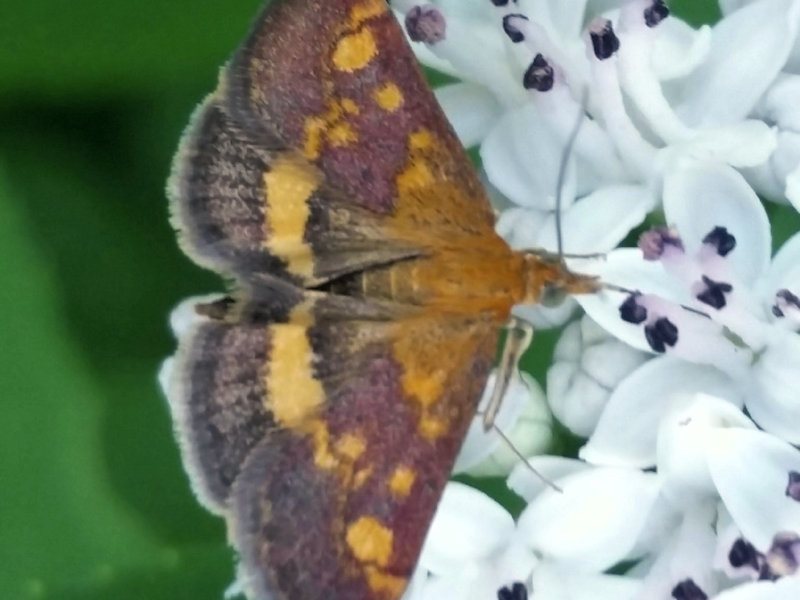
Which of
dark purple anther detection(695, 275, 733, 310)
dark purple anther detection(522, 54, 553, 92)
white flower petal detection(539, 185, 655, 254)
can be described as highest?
dark purple anther detection(522, 54, 553, 92)

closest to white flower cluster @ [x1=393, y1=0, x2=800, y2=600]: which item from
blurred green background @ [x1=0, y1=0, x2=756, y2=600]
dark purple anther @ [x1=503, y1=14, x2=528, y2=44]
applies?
dark purple anther @ [x1=503, y1=14, x2=528, y2=44]

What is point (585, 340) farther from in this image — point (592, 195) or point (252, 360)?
point (252, 360)

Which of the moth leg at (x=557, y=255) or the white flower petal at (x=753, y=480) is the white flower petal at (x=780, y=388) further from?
the moth leg at (x=557, y=255)

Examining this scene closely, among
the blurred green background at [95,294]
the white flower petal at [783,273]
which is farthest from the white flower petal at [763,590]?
the blurred green background at [95,294]

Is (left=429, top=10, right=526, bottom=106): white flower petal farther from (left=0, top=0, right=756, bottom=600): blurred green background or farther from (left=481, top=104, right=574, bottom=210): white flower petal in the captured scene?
(left=0, top=0, right=756, bottom=600): blurred green background

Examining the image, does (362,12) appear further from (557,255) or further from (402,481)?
(402,481)

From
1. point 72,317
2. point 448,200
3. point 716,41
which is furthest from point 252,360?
point 72,317

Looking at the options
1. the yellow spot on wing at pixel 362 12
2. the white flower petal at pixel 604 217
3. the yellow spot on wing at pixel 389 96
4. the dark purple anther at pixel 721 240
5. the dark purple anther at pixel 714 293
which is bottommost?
the dark purple anther at pixel 714 293
